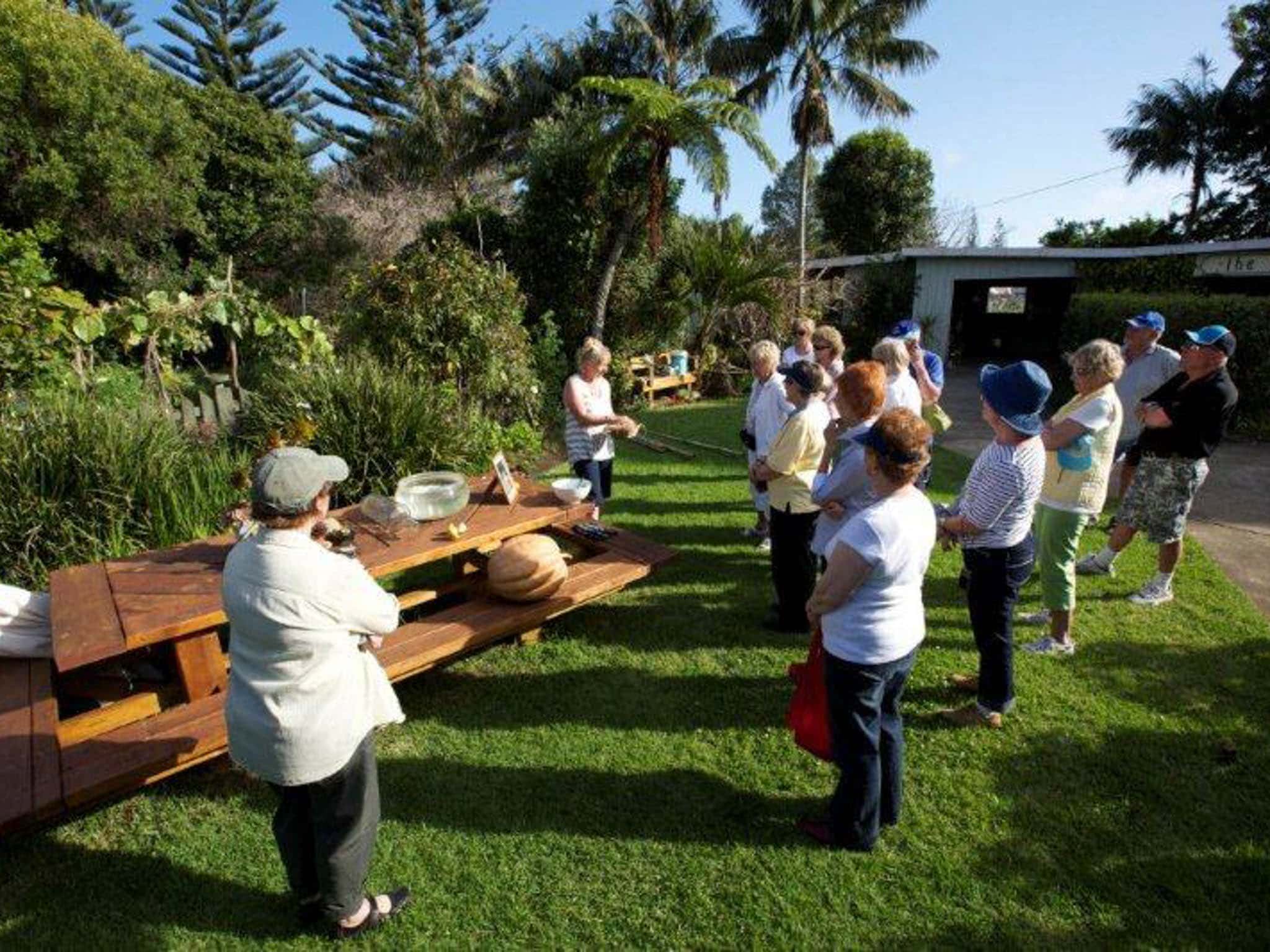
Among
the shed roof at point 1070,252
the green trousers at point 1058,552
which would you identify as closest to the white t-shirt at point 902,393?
the green trousers at point 1058,552

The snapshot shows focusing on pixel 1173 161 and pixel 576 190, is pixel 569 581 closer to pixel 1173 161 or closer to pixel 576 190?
pixel 576 190

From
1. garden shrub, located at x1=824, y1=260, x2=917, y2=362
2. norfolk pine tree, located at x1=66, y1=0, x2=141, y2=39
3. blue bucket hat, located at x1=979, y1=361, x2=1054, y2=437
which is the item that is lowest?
blue bucket hat, located at x1=979, y1=361, x2=1054, y2=437

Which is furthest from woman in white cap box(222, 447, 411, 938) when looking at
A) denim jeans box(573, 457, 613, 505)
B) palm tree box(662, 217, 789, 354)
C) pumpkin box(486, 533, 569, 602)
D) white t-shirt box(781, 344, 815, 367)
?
palm tree box(662, 217, 789, 354)

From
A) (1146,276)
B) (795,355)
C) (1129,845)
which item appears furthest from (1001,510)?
(1146,276)

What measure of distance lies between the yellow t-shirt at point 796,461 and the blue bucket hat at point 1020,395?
1.05 meters

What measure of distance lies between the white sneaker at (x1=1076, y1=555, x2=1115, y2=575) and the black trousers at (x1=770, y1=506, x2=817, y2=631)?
2420 mm

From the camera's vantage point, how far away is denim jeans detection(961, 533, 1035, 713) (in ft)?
10.7

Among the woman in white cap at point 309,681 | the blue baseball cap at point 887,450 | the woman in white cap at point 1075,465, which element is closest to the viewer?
the woman in white cap at point 309,681

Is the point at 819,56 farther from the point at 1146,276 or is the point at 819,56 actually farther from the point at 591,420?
the point at 591,420

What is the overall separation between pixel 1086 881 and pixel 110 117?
75.1 ft

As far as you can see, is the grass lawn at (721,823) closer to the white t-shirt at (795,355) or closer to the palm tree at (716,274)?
the white t-shirt at (795,355)

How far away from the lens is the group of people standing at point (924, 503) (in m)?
2.48

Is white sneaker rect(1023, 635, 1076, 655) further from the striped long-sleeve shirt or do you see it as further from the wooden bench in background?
the wooden bench in background

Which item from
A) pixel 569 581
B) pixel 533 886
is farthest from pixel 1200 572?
pixel 533 886
